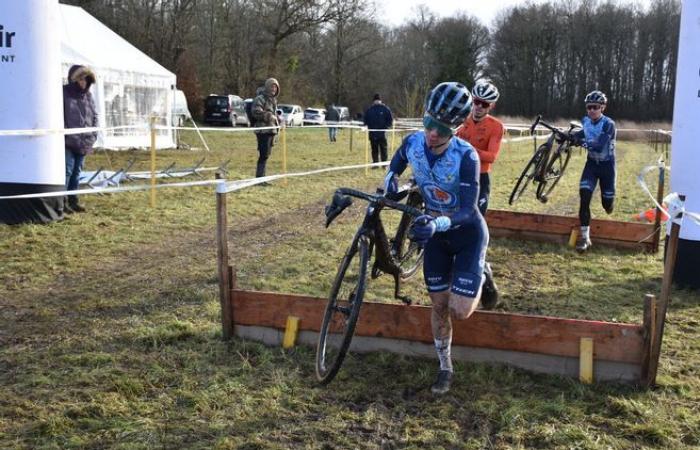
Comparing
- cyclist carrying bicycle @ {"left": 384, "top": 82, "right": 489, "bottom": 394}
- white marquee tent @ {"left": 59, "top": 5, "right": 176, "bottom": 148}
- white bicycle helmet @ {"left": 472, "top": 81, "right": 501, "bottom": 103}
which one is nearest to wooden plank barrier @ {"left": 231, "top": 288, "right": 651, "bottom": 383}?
cyclist carrying bicycle @ {"left": 384, "top": 82, "right": 489, "bottom": 394}

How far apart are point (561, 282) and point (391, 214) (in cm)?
367

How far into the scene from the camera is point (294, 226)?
971cm

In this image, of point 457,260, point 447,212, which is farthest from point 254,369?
point 447,212

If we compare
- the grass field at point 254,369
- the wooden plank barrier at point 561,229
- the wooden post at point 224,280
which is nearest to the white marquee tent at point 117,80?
the grass field at point 254,369

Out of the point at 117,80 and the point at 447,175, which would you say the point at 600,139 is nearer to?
the point at 447,175

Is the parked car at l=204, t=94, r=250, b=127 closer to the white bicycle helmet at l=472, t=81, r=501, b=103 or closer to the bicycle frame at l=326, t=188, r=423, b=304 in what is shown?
the white bicycle helmet at l=472, t=81, r=501, b=103

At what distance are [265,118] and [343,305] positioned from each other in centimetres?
939

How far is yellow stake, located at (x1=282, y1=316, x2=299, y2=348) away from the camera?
4.75 meters

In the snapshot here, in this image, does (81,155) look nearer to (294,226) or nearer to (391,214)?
(294,226)

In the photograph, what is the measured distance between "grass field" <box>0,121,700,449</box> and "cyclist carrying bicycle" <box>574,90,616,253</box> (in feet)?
1.70

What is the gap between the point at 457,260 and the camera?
13.4 feet

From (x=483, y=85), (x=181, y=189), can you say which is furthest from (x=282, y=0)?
(x=483, y=85)

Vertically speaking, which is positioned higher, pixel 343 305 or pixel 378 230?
pixel 378 230

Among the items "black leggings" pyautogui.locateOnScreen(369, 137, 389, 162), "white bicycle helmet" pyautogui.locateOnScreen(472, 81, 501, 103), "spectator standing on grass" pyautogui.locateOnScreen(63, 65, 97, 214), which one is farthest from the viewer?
"black leggings" pyautogui.locateOnScreen(369, 137, 389, 162)
